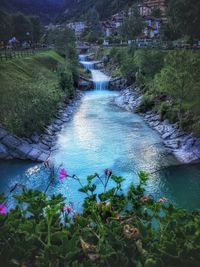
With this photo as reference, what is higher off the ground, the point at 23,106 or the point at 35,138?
the point at 23,106

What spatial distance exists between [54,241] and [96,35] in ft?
440

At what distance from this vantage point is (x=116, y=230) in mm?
5082

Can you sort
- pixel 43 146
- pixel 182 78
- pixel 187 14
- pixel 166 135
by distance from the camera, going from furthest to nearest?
pixel 187 14
pixel 182 78
pixel 166 135
pixel 43 146

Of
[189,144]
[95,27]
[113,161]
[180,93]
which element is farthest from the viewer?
[95,27]

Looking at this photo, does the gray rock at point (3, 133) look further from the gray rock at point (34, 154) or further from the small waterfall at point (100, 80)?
the small waterfall at point (100, 80)

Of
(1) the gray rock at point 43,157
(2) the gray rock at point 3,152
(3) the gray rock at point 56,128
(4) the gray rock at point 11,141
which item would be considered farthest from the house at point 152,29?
(2) the gray rock at point 3,152

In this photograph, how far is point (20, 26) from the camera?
275 ft

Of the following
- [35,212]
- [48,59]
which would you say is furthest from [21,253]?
[48,59]

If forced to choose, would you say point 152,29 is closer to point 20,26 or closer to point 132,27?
point 132,27

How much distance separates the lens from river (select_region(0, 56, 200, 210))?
1802cm

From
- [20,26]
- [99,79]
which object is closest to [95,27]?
[20,26]

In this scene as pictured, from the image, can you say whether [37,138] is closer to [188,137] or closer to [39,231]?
[188,137]

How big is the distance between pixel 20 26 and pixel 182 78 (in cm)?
6734

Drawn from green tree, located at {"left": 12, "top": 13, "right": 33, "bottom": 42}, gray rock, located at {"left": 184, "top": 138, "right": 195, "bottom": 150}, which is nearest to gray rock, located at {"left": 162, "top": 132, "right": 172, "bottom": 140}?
gray rock, located at {"left": 184, "top": 138, "right": 195, "bottom": 150}
